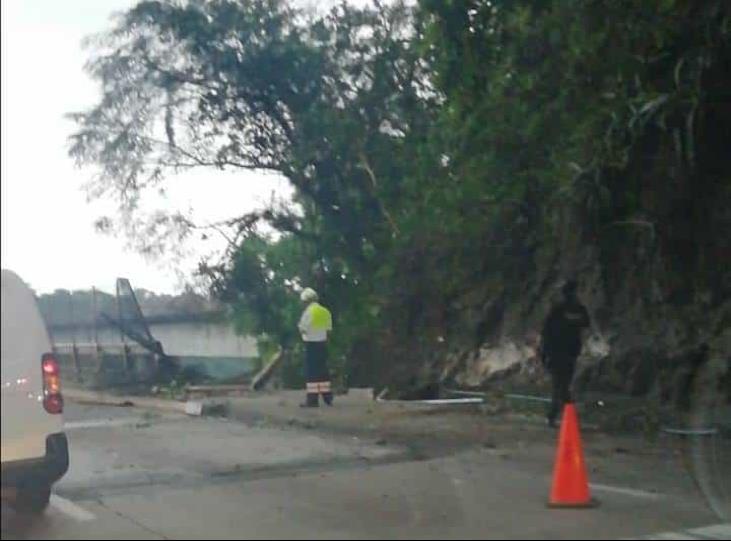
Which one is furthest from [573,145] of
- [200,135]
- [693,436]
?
[200,135]

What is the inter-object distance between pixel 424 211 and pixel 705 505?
32.5 ft

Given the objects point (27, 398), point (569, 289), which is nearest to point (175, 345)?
point (569, 289)

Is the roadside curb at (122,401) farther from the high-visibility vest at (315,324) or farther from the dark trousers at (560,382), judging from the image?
the dark trousers at (560,382)

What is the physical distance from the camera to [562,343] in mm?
16812

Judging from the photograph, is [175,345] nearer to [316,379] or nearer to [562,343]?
[316,379]

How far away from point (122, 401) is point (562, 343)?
26.7 feet

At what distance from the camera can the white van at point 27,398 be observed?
32.4 feet

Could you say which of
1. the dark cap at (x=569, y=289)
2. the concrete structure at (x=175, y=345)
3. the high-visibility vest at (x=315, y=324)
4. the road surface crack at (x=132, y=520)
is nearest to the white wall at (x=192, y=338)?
the concrete structure at (x=175, y=345)

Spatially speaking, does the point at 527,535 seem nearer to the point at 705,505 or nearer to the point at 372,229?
the point at 705,505

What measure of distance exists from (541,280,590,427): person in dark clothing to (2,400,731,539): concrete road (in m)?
2.76

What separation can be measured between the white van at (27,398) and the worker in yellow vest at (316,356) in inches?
375

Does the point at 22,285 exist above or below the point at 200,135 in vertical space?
below

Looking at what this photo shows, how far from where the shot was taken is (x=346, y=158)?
82.6ft

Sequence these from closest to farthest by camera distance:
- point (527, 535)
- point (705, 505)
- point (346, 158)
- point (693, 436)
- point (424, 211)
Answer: point (527, 535)
point (705, 505)
point (693, 436)
point (424, 211)
point (346, 158)
